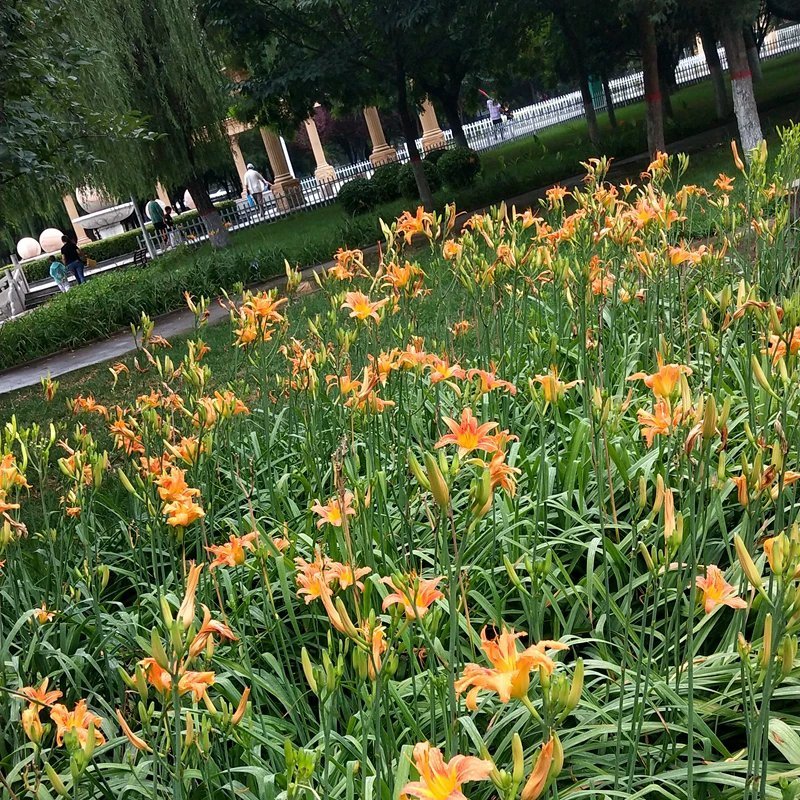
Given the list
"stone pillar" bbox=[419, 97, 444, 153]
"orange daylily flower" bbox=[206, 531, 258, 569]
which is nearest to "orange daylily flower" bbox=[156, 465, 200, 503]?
"orange daylily flower" bbox=[206, 531, 258, 569]

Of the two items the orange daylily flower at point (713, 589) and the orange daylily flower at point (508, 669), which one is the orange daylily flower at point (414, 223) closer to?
the orange daylily flower at point (713, 589)

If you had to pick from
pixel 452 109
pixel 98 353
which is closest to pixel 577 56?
pixel 452 109

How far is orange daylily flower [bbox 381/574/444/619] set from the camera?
1.28m

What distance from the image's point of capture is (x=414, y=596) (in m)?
1.29

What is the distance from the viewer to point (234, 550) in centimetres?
183

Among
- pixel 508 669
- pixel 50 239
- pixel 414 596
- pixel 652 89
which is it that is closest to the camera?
pixel 508 669

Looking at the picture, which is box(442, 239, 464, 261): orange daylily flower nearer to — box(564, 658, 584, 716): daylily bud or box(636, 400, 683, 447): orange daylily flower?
box(636, 400, 683, 447): orange daylily flower

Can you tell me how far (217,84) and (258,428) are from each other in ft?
→ 44.4

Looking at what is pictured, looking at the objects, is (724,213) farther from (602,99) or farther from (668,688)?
(602,99)

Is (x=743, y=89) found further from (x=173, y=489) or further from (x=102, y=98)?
(x=173, y=489)

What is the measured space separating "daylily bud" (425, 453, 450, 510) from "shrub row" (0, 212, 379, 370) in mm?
9336

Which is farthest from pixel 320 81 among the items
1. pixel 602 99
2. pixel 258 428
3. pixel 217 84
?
pixel 602 99

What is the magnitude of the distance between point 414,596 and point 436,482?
21cm

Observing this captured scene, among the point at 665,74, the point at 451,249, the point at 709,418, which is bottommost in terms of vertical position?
the point at 709,418
